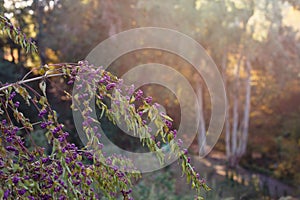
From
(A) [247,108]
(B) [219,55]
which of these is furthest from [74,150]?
(A) [247,108]

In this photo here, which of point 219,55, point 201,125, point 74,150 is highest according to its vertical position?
point 219,55

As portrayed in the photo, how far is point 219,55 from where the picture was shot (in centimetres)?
1049

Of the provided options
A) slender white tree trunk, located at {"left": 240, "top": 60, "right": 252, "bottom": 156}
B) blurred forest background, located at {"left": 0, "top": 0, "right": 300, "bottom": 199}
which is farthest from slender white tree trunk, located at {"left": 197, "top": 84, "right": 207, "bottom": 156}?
slender white tree trunk, located at {"left": 240, "top": 60, "right": 252, "bottom": 156}

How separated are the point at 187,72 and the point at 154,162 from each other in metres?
4.03

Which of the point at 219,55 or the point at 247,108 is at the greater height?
the point at 219,55

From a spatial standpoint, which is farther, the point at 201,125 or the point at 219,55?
the point at 201,125

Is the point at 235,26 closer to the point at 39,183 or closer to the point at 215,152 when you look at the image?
the point at 215,152

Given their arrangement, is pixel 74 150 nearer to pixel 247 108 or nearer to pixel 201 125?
pixel 247 108

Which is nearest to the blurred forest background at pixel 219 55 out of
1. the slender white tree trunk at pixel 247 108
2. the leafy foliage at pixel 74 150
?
the slender white tree trunk at pixel 247 108

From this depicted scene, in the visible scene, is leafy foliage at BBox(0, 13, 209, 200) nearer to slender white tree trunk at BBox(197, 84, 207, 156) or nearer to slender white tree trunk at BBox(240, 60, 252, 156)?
slender white tree trunk at BBox(240, 60, 252, 156)

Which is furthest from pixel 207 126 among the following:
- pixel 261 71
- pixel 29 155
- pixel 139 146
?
pixel 29 155

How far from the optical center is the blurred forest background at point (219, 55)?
834 centimetres

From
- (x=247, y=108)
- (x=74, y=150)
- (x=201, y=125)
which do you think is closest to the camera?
(x=74, y=150)

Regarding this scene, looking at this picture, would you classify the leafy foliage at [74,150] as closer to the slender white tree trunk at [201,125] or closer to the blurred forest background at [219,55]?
the blurred forest background at [219,55]
